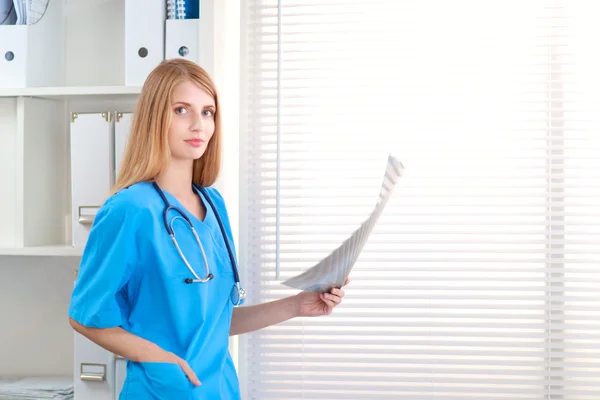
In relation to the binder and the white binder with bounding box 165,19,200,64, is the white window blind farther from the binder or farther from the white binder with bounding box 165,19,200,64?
the binder

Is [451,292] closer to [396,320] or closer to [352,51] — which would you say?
[396,320]

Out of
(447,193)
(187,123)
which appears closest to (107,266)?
(187,123)

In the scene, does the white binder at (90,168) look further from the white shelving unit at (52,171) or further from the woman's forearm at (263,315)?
the woman's forearm at (263,315)

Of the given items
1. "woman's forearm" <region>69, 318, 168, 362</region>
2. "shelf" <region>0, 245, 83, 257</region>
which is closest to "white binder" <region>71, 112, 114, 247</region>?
"shelf" <region>0, 245, 83, 257</region>

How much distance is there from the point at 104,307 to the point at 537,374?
1.25 meters

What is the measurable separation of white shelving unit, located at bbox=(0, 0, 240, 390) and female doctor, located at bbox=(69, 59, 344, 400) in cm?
43

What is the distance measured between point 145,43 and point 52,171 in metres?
0.47

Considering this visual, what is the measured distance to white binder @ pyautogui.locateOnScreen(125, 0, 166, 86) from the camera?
5.99 feet

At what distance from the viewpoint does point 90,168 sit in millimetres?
1824

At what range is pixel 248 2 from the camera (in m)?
2.10

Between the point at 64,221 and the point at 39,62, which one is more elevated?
the point at 39,62

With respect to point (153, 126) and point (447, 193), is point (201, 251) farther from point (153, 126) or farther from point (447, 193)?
point (447, 193)

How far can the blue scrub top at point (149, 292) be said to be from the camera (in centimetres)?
131

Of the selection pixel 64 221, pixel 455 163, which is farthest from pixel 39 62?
pixel 455 163
